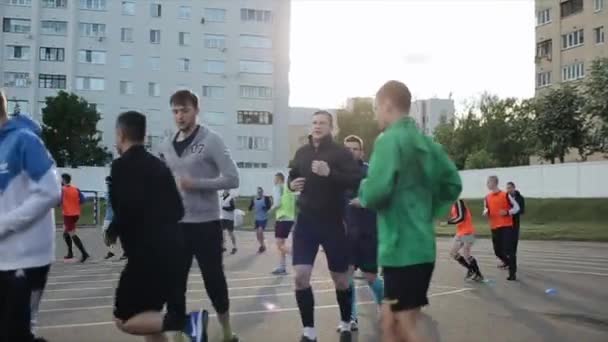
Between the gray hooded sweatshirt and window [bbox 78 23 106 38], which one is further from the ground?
window [bbox 78 23 106 38]

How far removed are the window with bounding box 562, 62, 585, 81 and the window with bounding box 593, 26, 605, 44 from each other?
9.50 feet

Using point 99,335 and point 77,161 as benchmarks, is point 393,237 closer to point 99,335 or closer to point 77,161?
point 99,335

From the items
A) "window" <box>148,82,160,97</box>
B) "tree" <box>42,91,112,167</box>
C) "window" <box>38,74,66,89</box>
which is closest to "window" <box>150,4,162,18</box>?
"window" <box>148,82,160,97</box>

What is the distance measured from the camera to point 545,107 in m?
54.2

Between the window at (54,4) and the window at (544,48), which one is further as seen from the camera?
the window at (54,4)

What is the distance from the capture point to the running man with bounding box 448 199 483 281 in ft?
43.6

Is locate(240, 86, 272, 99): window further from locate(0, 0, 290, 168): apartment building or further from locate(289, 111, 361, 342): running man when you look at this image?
locate(289, 111, 361, 342): running man

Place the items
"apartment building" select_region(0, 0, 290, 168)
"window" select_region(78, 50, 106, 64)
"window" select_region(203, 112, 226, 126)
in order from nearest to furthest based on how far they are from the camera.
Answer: "apartment building" select_region(0, 0, 290, 168)
"window" select_region(78, 50, 106, 64)
"window" select_region(203, 112, 226, 126)

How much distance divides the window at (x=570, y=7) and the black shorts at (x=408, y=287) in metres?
73.6

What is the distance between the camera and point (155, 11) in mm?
84812

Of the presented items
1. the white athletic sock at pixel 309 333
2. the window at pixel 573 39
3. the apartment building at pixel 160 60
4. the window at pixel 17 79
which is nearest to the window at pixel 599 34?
the window at pixel 573 39

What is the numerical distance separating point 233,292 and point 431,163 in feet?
23.1

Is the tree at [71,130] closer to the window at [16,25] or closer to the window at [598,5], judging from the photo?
the window at [16,25]

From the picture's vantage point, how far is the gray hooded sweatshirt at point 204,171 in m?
6.60
